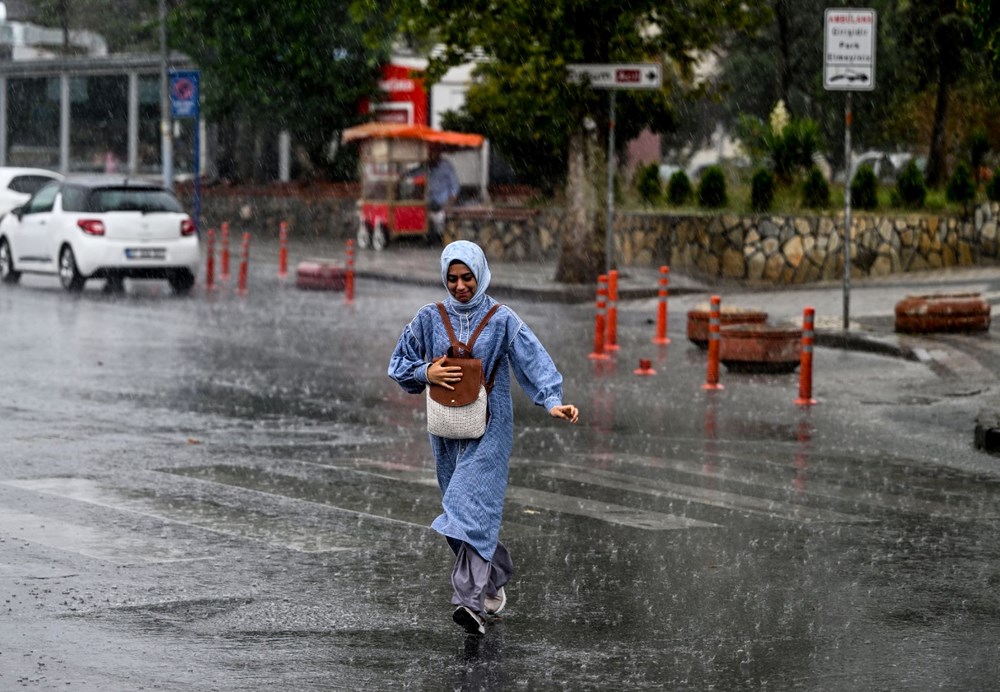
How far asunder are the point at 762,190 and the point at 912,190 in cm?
277

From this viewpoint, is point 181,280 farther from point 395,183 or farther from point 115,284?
point 395,183

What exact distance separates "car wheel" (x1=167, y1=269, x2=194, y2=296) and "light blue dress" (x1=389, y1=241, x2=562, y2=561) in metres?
19.5

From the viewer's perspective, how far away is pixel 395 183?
39219 millimetres

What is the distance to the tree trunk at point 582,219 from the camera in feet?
90.8

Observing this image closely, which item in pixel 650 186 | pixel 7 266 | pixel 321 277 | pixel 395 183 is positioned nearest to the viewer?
pixel 321 277

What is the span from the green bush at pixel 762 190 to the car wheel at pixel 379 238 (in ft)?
35.5

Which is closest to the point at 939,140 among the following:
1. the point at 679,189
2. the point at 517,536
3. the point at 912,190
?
the point at 912,190

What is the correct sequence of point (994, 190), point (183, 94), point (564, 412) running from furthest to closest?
point (183, 94) → point (994, 190) → point (564, 412)

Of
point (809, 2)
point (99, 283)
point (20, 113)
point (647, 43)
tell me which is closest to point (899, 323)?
point (647, 43)

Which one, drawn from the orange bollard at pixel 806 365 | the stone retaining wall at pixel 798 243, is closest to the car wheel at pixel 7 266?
the stone retaining wall at pixel 798 243

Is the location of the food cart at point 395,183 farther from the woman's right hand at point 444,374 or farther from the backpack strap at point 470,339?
the woman's right hand at point 444,374

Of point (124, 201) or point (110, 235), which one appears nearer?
point (110, 235)

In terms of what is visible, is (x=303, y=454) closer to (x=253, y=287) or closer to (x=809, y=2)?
(x=253, y=287)

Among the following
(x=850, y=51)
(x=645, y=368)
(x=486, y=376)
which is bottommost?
(x=645, y=368)
